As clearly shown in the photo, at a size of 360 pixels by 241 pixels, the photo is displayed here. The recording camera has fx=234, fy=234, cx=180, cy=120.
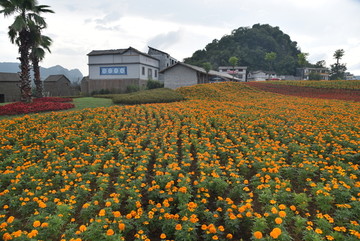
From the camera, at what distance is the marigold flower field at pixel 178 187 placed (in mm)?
3852

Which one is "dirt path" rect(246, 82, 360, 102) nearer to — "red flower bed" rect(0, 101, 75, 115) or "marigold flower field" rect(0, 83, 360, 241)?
"marigold flower field" rect(0, 83, 360, 241)

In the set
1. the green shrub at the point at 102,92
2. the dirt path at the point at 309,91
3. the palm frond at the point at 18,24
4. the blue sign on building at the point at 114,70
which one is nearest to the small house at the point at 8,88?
the green shrub at the point at 102,92

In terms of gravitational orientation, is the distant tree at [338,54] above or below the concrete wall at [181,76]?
above

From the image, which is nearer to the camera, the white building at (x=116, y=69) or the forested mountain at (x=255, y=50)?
the white building at (x=116, y=69)

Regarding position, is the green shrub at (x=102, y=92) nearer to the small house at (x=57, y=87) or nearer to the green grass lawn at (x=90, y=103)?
the small house at (x=57, y=87)

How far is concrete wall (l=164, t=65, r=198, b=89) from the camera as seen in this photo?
36531 mm

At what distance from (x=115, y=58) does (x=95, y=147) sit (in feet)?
113

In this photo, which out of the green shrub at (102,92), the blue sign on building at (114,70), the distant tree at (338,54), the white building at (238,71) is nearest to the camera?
the green shrub at (102,92)

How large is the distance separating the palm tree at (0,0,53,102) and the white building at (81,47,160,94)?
1957 centimetres

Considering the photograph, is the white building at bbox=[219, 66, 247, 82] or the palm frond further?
the white building at bbox=[219, 66, 247, 82]

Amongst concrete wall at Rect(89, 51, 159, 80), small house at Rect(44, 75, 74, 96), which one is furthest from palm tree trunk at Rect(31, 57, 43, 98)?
small house at Rect(44, 75, 74, 96)

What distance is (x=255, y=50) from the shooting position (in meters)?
86.4

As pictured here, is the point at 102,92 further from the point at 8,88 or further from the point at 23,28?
the point at 23,28

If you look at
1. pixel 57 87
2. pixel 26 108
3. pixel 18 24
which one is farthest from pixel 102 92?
pixel 26 108
